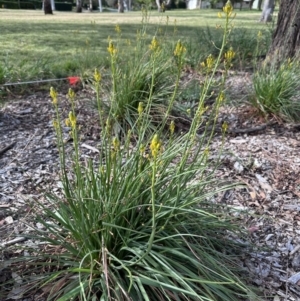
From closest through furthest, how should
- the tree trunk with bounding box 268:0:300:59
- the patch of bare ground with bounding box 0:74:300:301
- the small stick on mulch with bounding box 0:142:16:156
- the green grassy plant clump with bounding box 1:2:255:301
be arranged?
the green grassy plant clump with bounding box 1:2:255:301 < the patch of bare ground with bounding box 0:74:300:301 < the small stick on mulch with bounding box 0:142:16:156 < the tree trunk with bounding box 268:0:300:59

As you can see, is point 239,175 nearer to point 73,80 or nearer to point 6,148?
point 6,148

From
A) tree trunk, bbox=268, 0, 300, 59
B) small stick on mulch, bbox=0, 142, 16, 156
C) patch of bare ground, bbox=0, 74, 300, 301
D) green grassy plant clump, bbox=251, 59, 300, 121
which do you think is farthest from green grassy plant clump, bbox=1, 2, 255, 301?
tree trunk, bbox=268, 0, 300, 59

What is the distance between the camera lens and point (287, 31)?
4746mm

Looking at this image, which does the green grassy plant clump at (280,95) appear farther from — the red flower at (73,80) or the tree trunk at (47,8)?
the tree trunk at (47,8)

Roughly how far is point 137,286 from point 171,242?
25cm

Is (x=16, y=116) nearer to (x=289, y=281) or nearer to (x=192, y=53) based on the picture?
(x=289, y=281)

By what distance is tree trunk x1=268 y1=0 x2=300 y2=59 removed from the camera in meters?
4.59

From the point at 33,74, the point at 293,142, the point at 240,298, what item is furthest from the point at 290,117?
the point at 33,74

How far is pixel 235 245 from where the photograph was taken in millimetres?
1956

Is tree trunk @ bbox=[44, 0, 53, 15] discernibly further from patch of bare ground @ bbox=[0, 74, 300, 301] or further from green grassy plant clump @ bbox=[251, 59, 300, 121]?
green grassy plant clump @ bbox=[251, 59, 300, 121]

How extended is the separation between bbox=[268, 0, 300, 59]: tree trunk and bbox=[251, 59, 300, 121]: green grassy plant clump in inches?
34.8

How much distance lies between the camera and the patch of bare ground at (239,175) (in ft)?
6.35

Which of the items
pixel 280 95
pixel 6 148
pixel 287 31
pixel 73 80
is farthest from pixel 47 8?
pixel 6 148

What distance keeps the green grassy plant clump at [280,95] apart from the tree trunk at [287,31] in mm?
885
